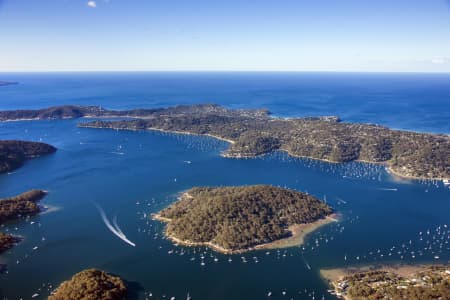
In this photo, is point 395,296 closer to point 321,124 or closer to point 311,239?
point 311,239

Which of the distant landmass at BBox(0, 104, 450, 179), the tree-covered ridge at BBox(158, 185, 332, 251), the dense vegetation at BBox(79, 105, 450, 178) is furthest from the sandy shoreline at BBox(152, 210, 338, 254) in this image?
the dense vegetation at BBox(79, 105, 450, 178)

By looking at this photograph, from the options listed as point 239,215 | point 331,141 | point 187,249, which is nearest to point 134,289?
point 187,249

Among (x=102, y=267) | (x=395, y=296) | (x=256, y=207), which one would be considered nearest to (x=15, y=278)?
(x=102, y=267)

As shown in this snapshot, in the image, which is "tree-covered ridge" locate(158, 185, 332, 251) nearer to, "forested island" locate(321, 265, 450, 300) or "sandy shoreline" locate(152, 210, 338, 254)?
"sandy shoreline" locate(152, 210, 338, 254)

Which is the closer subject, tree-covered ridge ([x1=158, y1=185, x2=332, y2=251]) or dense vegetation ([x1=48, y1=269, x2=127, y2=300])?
dense vegetation ([x1=48, y1=269, x2=127, y2=300])

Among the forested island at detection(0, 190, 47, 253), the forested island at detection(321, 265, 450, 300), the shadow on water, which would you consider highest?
the forested island at detection(0, 190, 47, 253)
